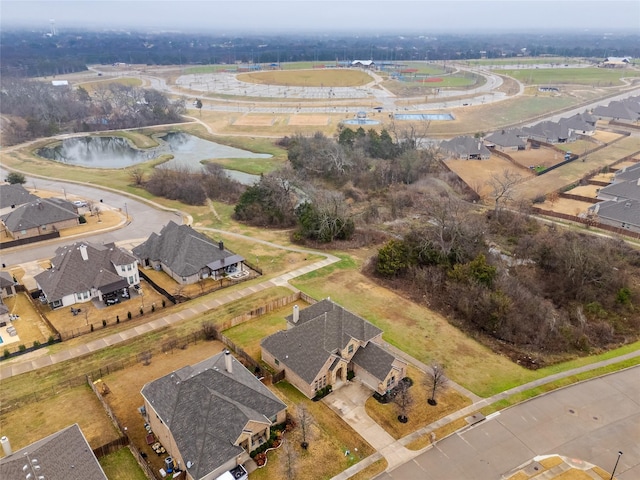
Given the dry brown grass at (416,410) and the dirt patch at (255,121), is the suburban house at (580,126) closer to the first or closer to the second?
the dirt patch at (255,121)

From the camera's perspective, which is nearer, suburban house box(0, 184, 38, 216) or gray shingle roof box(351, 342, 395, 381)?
gray shingle roof box(351, 342, 395, 381)

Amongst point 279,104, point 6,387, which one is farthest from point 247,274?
point 279,104

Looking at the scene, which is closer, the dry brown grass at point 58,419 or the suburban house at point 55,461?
the suburban house at point 55,461

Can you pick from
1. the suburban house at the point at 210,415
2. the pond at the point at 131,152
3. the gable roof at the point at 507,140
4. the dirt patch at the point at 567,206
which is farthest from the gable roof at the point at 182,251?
the gable roof at the point at 507,140

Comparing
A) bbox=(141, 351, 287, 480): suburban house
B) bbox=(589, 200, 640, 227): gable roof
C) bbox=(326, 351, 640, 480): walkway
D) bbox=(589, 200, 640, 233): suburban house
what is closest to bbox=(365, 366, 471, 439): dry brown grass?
bbox=(326, 351, 640, 480): walkway

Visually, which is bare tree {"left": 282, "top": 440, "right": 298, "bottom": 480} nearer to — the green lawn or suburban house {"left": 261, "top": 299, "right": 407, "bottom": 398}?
suburban house {"left": 261, "top": 299, "right": 407, "bottom": 398}

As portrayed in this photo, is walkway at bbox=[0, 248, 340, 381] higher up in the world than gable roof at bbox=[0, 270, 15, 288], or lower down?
lower down

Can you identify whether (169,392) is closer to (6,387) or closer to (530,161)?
(6,387)
